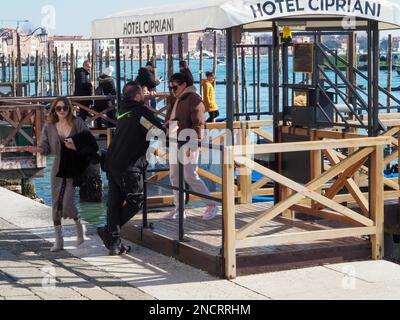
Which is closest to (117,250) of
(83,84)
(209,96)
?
(209,96)

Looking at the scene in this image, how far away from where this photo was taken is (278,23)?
10844 millimetres

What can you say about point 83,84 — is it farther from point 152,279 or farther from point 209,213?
point 152,279

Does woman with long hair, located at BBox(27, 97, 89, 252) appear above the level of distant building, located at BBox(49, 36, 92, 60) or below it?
below

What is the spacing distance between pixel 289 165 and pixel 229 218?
2510mm

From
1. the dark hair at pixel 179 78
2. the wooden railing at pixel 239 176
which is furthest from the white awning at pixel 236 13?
the wooden railing at pixel 239 176

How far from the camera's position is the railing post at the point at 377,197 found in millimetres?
9039

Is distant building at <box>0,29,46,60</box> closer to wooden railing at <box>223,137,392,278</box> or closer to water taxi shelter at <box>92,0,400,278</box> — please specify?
water taxi shelter at <box>92,0,400,278</box>

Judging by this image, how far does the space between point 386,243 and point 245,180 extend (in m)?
1.86

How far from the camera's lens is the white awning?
328 inches

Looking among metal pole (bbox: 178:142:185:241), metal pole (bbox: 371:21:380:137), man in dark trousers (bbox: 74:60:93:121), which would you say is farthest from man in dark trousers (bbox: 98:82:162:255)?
man in dark trousers (bbox: 74:60:93:121)

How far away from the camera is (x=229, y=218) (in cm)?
828

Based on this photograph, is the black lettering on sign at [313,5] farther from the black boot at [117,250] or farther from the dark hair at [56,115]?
→ the black boot at [117,250]
